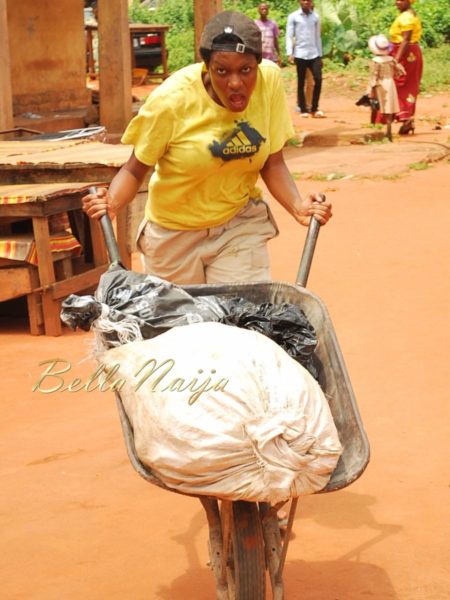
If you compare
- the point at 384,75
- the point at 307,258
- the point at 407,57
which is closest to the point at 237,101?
the point at 307,258

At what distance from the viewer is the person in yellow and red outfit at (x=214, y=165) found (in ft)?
12.2

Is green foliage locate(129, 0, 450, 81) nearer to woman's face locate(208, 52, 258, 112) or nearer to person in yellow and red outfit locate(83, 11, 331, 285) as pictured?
person in yellow and red outfit locate(83, 11, 331, 285)

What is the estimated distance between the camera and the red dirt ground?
3732mm

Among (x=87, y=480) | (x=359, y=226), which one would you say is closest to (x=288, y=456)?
(x=87, y=480)

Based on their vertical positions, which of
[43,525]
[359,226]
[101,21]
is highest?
[101,21]

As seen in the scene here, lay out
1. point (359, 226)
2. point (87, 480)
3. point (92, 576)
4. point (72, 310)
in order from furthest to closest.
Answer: point (359, 226)
point (87, 480)
point (92, 576)
point (72, 310)

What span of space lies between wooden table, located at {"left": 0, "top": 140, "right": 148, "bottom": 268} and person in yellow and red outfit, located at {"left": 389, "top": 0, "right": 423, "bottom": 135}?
8367 mm

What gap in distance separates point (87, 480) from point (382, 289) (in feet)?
12.8

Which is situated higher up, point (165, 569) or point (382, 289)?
point (165, 569)

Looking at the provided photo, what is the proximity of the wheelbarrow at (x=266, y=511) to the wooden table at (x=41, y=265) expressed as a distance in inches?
149

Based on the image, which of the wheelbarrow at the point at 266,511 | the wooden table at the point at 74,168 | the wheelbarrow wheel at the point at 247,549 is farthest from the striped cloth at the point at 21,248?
the wheelbarrow wheel at the point at 247,549

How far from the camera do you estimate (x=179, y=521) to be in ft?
13.8

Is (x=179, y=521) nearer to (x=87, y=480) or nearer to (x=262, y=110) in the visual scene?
(x=87, y=480)

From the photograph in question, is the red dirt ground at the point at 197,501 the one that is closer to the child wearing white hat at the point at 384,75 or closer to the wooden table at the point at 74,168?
the wooden table at the point at 74,168
